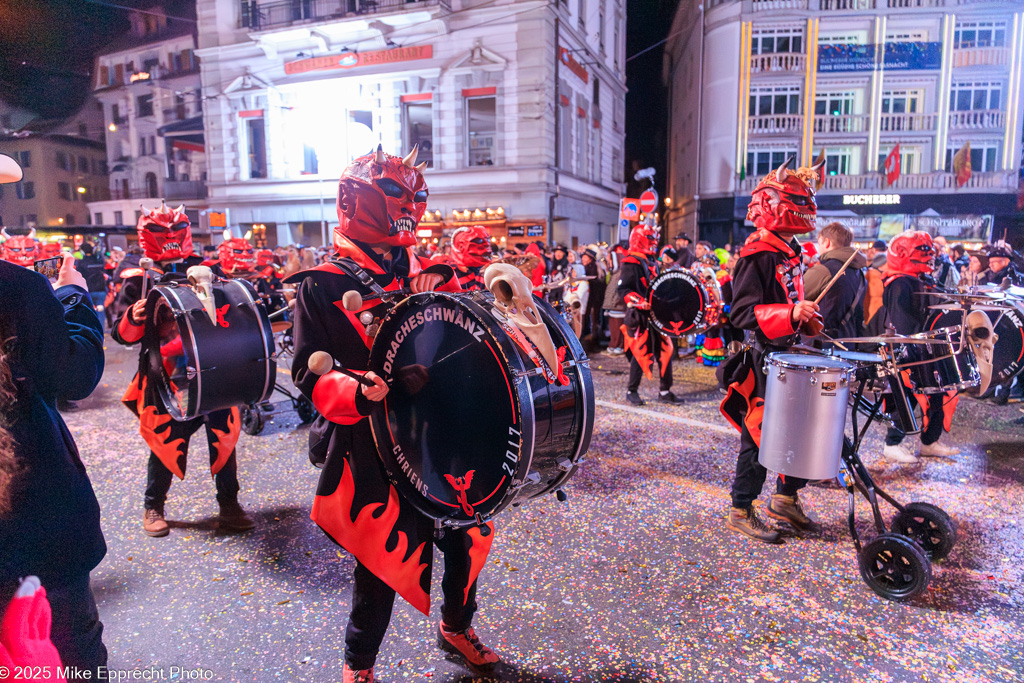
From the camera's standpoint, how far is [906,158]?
81.0 ft

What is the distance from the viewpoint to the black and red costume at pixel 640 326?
7.36 meters

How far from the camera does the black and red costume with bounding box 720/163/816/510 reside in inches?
146

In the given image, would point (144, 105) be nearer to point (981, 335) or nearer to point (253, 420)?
point (253, 420)

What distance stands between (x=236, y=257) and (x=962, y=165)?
27.1 metres

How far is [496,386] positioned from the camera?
1987mm

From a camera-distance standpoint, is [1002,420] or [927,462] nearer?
[927,462]

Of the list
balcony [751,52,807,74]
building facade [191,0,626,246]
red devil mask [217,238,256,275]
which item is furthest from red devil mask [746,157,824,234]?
balcony [751,52,807,74]

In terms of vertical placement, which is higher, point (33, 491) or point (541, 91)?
point (541, 91)

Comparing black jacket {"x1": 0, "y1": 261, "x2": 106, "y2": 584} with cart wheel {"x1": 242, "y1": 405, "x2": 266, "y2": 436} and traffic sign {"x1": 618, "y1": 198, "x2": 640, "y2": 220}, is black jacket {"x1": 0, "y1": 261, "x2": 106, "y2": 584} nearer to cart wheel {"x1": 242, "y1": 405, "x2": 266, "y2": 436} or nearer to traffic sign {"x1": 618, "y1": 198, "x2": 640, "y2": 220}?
cart wheel {"x1": 242, "y1": 405, "x2": 266, "y2": 436}

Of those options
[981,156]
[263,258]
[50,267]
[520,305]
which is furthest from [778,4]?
[50,267]

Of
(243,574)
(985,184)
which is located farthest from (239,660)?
(985,184)

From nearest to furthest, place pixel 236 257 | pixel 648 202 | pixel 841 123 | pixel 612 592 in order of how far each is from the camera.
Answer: pixel 612 592 < pixel 236 257 < pixel 648 202 < pixel 841 123

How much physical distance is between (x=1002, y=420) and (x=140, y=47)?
39022 mm

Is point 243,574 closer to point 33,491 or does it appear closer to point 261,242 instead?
point 33,491
